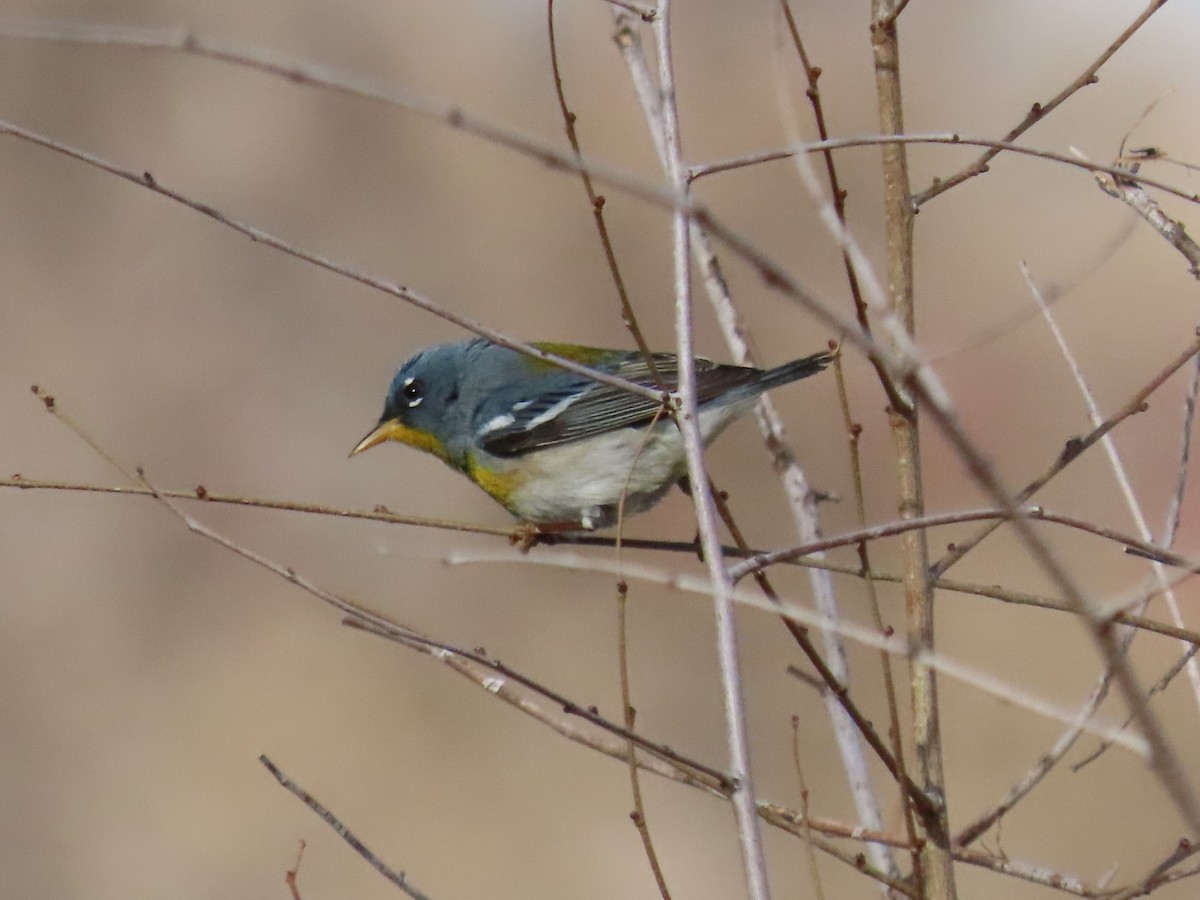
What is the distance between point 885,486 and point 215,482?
20.2ft

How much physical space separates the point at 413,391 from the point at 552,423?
0.73 metres

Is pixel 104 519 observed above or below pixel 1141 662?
above

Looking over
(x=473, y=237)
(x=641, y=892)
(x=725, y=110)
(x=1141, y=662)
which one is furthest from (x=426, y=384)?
(x=725, y=110)

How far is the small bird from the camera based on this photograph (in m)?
5.22

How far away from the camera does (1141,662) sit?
1103 centimetres

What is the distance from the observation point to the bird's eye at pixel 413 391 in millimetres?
6105

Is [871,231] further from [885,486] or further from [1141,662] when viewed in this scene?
[1141,662]

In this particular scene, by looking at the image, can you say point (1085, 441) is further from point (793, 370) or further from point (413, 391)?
point (413, 391)

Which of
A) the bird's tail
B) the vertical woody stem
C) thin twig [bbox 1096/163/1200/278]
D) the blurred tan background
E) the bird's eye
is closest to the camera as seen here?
the vertical woody stem

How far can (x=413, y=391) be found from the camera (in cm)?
612

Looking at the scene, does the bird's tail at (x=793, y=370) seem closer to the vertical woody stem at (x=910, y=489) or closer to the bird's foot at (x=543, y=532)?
the bird's foot at (x=543, y=532)

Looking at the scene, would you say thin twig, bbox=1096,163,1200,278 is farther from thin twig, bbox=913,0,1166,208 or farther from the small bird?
the small bird

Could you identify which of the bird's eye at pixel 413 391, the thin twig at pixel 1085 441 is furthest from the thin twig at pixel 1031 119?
the bird's eye at pixel 413 391

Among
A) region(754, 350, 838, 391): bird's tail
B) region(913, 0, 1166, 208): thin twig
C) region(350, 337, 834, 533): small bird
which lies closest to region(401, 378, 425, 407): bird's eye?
region(350, 337, 834, 533): small bird
